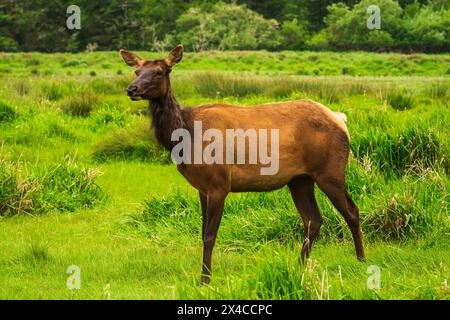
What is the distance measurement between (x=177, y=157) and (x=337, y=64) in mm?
33914

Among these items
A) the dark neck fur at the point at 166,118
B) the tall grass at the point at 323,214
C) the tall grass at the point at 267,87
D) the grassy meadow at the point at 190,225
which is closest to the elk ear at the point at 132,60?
the dark neck fur at the point at 166,118

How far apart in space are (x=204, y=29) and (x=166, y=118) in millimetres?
52480

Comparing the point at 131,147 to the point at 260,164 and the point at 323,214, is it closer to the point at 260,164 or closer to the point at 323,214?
the point at 323,214

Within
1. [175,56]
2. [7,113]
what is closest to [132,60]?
[175,56]

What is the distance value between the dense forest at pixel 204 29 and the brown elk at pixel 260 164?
4898cm

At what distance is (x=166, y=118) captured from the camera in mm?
7461

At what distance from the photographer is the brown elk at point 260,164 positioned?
733 cm

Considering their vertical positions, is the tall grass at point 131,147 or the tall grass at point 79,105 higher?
the tall grass at point 131,147

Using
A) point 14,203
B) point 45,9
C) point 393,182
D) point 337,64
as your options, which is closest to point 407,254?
point 393,182

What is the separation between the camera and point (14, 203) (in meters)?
10.2

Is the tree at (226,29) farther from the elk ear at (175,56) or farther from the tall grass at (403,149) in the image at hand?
the elk ear at (175,56)

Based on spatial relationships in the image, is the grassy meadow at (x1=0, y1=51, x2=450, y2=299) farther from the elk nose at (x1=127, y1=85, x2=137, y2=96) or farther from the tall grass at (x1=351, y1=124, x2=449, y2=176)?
the elk nose at (x1=127, y1=85, x2=137, y2=96)

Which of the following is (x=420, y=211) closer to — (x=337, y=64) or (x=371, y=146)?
(x=371, y=146)
